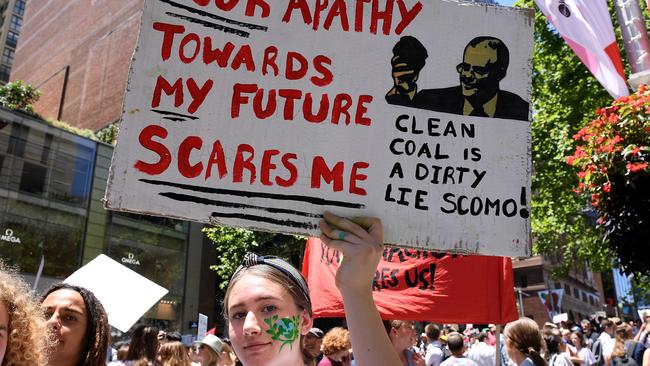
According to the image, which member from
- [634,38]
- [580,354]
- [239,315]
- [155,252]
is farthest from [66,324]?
[155,252]

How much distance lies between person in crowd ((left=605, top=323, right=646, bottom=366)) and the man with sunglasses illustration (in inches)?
299

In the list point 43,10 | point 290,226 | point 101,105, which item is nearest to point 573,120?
point 290,226

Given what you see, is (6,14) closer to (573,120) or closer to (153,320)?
(153,320)

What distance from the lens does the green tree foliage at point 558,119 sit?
40.7ft

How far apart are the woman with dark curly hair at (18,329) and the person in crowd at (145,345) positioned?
11.7ft

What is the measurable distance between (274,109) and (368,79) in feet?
1.23

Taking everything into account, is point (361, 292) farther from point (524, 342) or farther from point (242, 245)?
point (242, 245)

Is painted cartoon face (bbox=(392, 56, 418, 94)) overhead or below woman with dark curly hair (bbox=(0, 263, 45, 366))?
overhead

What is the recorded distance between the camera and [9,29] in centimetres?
5922

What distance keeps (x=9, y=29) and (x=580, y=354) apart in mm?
65258

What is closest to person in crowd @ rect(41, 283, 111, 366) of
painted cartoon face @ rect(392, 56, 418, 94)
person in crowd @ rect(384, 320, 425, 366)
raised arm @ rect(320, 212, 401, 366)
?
raised arm @ rect(320, 212, 401, 366)

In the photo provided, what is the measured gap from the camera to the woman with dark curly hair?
1851 millimetres

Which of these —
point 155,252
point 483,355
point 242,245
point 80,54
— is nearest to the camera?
point 483,355

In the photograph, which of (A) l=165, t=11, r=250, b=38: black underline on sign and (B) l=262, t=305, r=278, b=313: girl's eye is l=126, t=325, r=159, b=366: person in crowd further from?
(A) l=165, t=11, r=250, b=38: black underline on sign
